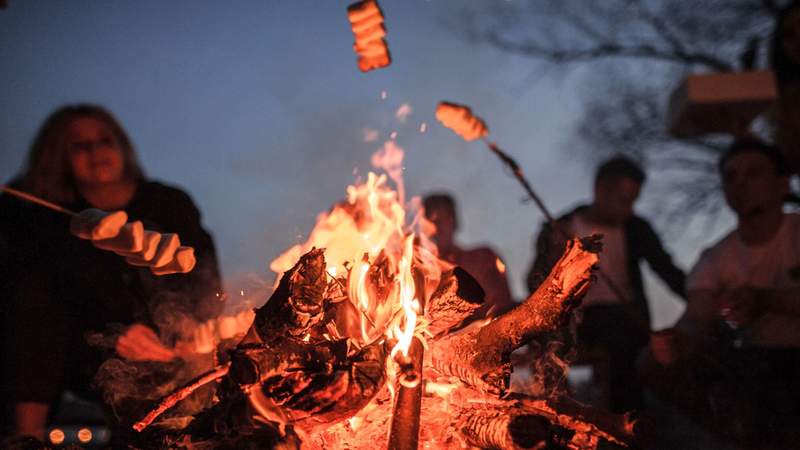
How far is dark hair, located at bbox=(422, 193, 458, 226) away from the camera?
5.25 metres

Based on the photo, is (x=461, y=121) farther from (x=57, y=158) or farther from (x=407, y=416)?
(x=57, y=158)

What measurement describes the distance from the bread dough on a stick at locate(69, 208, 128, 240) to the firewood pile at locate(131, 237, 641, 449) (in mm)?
601

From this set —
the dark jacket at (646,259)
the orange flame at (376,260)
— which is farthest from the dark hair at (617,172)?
the orange flame at (376,260)

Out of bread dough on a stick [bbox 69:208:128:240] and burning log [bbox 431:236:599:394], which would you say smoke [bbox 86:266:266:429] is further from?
burning log [bbox 431:236:599:394]

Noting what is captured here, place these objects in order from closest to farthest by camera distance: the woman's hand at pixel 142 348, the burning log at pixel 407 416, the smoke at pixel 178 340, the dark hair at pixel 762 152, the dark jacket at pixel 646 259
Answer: the burning log at pixel 407 416 → the smoke at pixel 178 340 → the woman's hand at pixel 142 348 → the dark hair at pixel 762 152 → the dark jacket at pixel 646 259

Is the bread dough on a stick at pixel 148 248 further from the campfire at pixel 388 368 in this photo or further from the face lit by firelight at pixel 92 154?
the face lit by firelight at pixel 92 154

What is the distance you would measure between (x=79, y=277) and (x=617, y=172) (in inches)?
152

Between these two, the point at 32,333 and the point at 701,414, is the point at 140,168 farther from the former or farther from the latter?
the point at 701,414

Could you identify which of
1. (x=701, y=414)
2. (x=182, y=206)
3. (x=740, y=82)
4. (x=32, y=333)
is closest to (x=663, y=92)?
(x=740, y=82)

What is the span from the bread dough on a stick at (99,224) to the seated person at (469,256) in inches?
76.1

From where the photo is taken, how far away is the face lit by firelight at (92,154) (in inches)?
160

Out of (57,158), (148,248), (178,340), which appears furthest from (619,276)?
(57,158)

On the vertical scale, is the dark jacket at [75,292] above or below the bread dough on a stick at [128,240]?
below

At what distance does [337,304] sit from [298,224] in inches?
28.1
